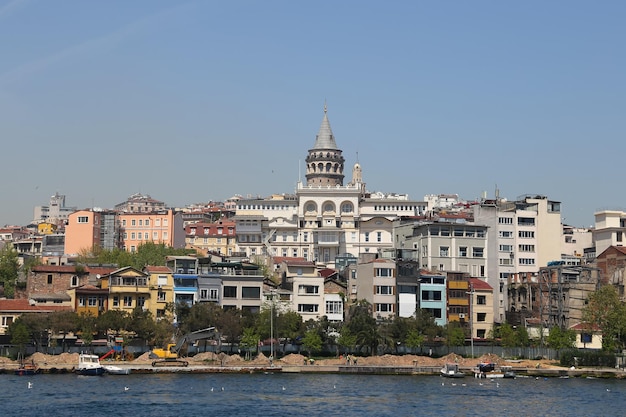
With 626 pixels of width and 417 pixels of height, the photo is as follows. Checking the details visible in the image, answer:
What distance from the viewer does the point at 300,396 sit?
57.8m

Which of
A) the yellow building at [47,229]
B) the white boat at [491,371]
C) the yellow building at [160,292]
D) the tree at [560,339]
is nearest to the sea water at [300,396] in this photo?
the white boat at [491,371]

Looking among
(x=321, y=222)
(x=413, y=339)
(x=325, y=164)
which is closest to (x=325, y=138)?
(x=325, y=164)

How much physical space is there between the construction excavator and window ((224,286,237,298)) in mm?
6750

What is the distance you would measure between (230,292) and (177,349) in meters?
9.12

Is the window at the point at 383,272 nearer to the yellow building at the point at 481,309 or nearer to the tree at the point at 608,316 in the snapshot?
the yellow building at the point at 481,309

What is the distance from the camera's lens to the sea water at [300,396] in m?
52.5

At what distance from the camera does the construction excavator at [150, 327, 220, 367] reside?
2800 inches

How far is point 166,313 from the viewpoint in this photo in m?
79.4

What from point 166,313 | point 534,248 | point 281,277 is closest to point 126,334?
point 166,313

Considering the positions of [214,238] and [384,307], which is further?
[214,238]

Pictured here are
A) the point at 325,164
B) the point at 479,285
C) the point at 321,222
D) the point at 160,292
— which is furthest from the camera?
the point at 325,164

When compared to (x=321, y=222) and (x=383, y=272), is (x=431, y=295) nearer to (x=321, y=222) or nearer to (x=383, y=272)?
(x=383, y=272)

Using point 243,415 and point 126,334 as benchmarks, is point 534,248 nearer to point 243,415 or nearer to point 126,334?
point 126,334

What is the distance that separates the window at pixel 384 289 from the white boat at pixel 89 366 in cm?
2374
